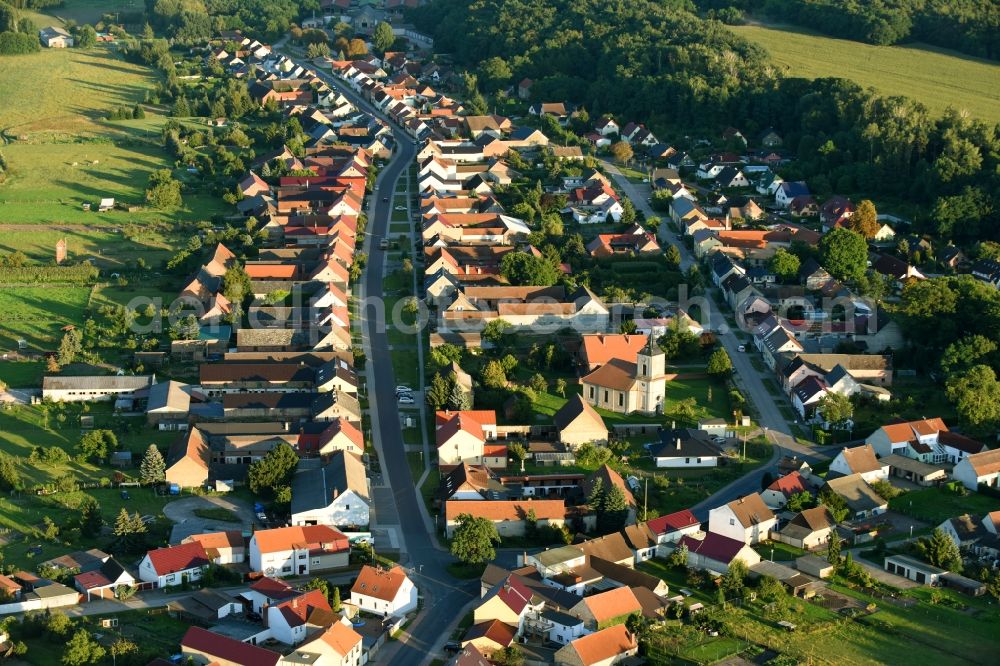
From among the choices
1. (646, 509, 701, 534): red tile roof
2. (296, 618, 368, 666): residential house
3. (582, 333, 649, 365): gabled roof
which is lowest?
(296, 618, 368, 666): residential house

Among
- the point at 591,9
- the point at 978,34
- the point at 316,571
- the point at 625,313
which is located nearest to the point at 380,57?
the point at 591,9

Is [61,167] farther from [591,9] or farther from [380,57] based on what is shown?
[591,9]

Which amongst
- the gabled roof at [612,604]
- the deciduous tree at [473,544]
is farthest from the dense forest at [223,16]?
the gabled roof at [612,604]

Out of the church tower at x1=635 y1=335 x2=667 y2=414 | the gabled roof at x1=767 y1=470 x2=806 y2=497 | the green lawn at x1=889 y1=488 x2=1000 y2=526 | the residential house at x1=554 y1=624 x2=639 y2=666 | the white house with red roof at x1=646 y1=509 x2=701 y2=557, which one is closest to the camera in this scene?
the residential house at x1=554 y1=624 x2=639 y2=666

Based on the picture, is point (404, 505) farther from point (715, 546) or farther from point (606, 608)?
point (715, 546)

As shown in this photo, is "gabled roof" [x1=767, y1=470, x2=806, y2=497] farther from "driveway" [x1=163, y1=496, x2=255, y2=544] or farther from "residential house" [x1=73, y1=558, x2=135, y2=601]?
"residential house" [x1=73, y1=558, x2=135, y2=601]

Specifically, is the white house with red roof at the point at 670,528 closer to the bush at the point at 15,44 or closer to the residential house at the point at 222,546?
the residential house at the point at 222,546

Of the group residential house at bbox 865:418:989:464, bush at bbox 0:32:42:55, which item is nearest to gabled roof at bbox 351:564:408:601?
residential house at bbox 865:418:989:464
